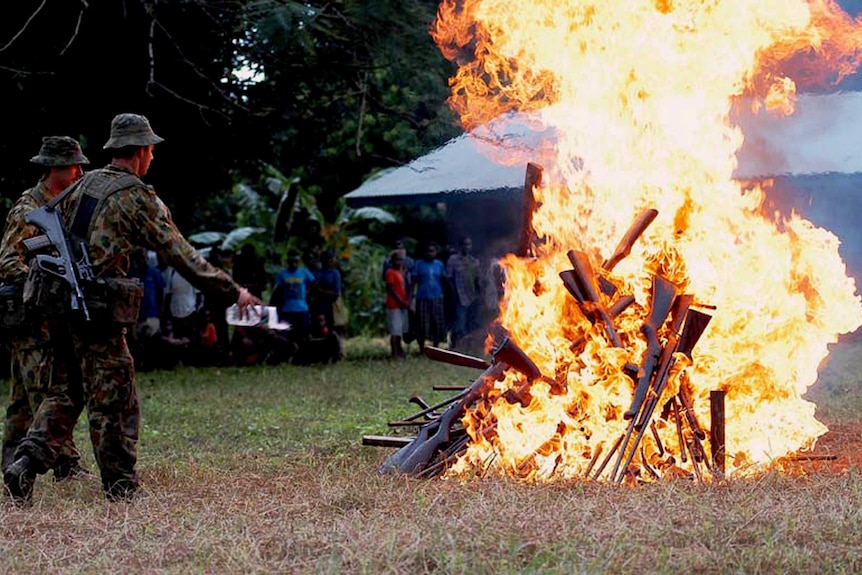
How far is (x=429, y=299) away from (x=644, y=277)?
12740mm

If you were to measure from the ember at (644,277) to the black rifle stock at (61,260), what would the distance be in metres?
2.08

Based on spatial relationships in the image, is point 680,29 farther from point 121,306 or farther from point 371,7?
point 371,7

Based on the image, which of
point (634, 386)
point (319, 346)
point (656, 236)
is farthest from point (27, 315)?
point (319, 346)

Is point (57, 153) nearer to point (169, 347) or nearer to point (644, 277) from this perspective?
point (644, 277)

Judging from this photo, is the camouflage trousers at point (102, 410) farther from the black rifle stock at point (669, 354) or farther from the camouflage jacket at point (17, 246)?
the black rifle stock at point (669, 354)

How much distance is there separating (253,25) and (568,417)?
24.6 feet

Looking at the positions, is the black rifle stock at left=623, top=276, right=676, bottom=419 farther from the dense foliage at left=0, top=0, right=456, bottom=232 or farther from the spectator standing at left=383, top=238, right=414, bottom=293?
the spectator standing at left=383, top=238, right=414, bottom=293

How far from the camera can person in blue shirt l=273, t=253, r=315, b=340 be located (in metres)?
18.8

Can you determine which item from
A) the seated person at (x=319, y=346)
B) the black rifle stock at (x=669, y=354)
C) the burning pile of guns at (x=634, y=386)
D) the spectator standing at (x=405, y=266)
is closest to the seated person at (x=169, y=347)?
the seated person at (x=319, y=346)

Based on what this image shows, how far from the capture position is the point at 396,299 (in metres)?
19.8

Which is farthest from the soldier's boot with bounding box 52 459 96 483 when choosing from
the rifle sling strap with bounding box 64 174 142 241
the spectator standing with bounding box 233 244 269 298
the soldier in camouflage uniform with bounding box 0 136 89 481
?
the spectator standing with bounding box 233 244 269 298

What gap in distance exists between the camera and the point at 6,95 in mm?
16391

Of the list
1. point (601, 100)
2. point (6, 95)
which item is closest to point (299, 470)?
point (601, 100)

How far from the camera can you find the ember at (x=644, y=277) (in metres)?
7.48
